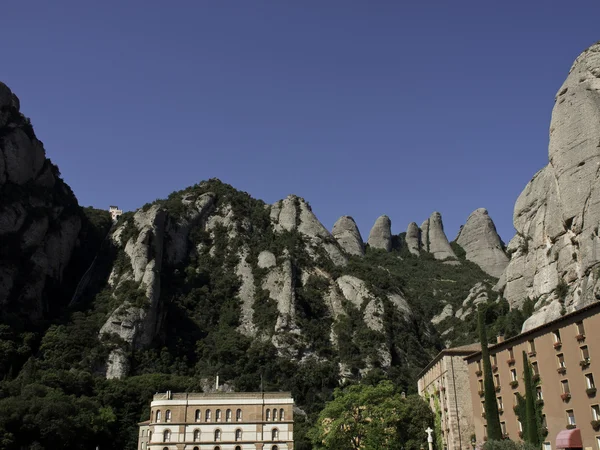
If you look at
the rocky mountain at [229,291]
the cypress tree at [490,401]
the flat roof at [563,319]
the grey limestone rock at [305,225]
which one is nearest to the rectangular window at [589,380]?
the flat roof at [563,319]

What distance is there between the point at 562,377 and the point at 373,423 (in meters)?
21.4

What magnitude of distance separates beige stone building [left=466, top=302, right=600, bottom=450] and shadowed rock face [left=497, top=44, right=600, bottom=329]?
26.6m

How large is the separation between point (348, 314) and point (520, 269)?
3577cm

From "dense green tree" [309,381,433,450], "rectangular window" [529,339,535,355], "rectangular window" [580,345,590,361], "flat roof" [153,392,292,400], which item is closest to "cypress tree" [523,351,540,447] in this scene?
"rectangular window" [529,339,535,355]

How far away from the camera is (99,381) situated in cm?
9569

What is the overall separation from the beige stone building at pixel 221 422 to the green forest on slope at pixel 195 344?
15.2ft

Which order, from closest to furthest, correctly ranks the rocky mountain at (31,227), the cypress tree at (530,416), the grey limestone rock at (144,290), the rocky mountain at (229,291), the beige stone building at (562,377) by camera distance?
the beige stone building at (562,377)
the cypress tree at (530,416)
the rocky mountain at (229,291)
the grey limestone rock at (144,290)
the rocky mountain at (31,227)

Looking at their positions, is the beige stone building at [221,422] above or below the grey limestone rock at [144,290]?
below

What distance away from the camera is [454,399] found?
59094 millimetres

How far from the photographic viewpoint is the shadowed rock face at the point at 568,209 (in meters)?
81.4

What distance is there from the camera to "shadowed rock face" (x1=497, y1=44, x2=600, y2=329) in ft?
267

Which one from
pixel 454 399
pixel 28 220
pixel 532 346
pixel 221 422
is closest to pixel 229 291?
pixel 28 220

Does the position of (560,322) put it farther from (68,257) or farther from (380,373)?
(68,257)

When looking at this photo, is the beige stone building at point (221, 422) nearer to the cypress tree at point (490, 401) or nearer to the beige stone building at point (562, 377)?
the beige stone building at point (562, 377)
